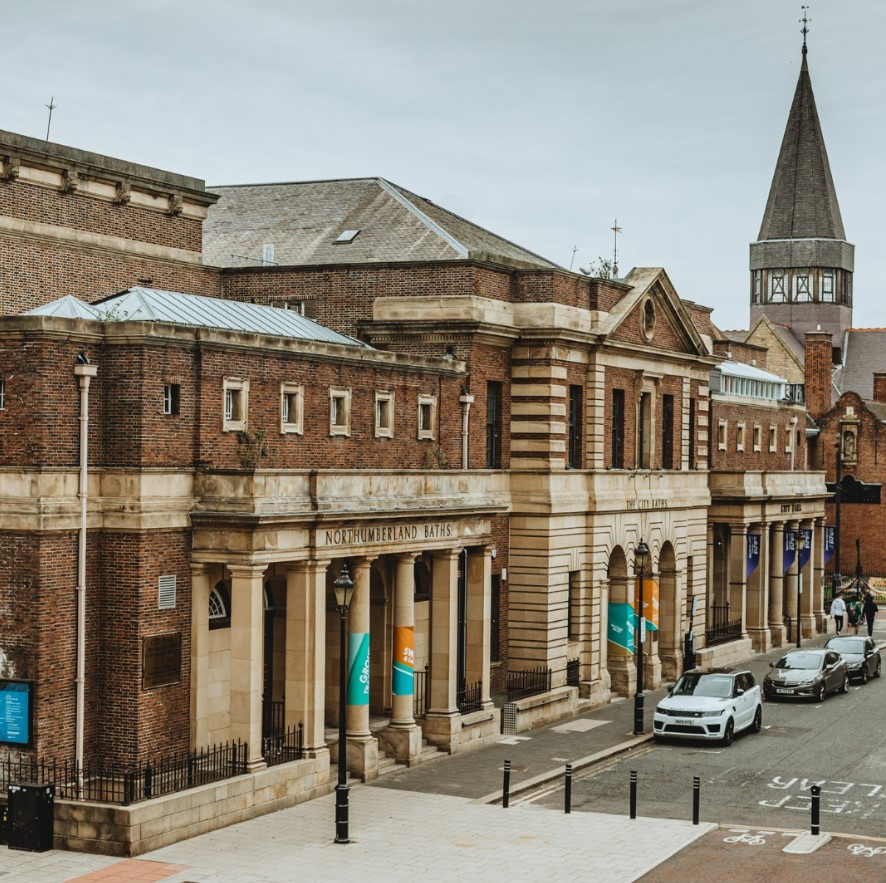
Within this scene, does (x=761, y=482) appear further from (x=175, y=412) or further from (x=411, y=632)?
(x=175, y=412)

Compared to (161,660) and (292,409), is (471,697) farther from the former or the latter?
(161,660)

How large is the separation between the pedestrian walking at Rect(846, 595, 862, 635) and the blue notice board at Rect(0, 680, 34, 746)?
4164 centimetres

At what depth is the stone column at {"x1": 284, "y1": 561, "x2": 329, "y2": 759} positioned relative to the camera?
1170 inches

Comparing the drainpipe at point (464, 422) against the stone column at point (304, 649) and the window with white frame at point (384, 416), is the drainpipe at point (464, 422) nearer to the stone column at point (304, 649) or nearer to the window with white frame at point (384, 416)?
the window with white frame at point (384, 416)

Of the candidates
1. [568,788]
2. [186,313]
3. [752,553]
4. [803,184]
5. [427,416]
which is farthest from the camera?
[803,184]

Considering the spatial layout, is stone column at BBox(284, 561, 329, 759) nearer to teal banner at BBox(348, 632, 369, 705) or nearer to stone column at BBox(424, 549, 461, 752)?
teal banner at BBox(348, 632, 369, 705)

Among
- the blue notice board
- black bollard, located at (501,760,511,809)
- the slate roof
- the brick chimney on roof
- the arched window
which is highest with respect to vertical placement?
the brick chimney on roof

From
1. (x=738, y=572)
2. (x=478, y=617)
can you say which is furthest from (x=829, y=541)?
(x=478, y=617)

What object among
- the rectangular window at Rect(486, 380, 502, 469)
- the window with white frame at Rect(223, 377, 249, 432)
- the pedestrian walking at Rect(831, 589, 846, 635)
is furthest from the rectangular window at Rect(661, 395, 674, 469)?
the window with white frame at Rect(223, 377, 249, 432)

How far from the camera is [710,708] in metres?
36.6

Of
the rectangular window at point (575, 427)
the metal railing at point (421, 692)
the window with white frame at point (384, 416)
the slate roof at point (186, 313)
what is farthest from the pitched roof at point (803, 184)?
the metal railing at point (421, 692)

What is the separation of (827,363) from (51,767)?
230ft

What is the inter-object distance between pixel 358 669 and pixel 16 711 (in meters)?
7.18

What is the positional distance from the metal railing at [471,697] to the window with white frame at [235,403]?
10090 mm
